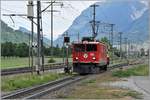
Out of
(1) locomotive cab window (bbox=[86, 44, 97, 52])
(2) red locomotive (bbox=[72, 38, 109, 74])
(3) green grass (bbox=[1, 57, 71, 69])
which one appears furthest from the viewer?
(3) green grass (bbox=[1, 57, 71, 69])

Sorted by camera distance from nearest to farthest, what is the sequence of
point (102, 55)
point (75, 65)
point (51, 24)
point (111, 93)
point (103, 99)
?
1. point (103, 99)
2. point (111, 93)
3. point (75, 65)
4. point (102, 55)
5. point (51, 24)

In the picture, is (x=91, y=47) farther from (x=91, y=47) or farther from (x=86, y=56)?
(x=86, y=56)

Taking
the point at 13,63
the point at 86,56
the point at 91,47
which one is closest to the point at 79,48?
the point at 86,56

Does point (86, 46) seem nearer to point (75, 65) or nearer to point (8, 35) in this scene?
point (75, 65)

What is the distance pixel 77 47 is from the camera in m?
47.3

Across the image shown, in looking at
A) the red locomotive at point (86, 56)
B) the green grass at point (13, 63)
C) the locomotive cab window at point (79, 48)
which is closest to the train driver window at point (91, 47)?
the red locomotive at point (86, 56)

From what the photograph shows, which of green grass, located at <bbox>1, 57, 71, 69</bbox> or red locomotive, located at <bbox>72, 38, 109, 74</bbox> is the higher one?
red locomotive, located at <bbox>72, 38, 109, 74</bbox>

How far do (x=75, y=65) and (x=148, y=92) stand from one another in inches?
829

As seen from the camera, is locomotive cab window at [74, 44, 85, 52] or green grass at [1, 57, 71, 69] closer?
locomotive cab window at [74, 44, 85, 52]

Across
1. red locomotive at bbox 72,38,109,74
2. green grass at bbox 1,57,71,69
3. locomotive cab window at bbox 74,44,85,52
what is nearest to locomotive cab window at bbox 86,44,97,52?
red locomotive at bbox 72,38,109,74

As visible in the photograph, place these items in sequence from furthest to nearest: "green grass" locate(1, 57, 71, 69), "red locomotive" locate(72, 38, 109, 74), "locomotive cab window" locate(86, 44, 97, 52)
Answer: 1. "green grass" locate(1, 57, 71, 69)
2. "locomotive cab window" locate(86, 44, 97, 52)
3. "red locomotive" locate(72, 38, 109, 74)

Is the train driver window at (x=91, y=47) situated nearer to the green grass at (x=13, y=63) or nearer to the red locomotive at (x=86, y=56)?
the red locomotive at (x=86, y=56)

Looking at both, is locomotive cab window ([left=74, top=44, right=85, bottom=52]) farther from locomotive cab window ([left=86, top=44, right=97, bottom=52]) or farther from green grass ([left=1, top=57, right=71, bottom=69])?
green grass ([left=1, top=57, right=71, bottom=69])

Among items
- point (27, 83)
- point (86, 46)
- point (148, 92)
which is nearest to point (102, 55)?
point (86, 46)
